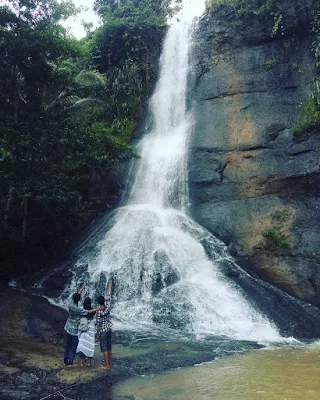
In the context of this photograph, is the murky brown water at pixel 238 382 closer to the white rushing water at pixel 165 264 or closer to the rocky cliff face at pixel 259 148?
the white rushing water at pixel 165 264

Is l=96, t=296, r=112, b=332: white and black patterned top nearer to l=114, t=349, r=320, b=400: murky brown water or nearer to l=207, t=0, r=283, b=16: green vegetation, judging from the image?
l=114, t=349, r=320, b=400: murky brown water

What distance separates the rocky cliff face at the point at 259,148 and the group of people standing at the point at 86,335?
7561 mm

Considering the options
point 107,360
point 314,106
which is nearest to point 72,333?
point 107,360

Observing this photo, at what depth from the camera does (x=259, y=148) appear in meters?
17.1

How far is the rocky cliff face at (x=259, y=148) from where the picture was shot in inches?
558

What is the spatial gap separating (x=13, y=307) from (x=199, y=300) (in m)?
5.31

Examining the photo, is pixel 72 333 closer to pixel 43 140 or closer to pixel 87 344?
pixel 87 344

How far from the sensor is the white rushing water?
11.4 metres

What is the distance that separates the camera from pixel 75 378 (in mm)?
6828

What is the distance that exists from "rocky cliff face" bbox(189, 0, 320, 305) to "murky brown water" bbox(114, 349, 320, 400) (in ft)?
19.2

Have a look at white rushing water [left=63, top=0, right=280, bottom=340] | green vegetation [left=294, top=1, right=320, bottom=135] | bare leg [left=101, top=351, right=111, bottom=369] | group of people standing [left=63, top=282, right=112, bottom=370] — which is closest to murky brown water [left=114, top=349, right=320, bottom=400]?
bare leg [left=101, top=351, right=111, bottom=369]

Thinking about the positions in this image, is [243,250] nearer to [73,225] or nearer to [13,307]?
[73,225]

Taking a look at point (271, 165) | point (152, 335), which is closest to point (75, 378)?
point (152, 335)

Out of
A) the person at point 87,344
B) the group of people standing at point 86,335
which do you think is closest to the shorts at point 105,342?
the group of people standing at point 86,335
